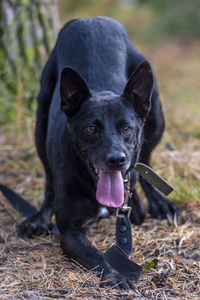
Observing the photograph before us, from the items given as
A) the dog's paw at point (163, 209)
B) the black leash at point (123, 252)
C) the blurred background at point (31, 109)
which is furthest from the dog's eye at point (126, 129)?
the blurred background at point (31, 109)

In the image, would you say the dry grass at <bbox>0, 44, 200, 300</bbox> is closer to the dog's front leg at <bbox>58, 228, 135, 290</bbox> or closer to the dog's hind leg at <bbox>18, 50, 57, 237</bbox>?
the dog's front leg at <bbox>58, 228, 135, 290</bbox>

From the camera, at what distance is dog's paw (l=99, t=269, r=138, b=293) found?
2.63 meters

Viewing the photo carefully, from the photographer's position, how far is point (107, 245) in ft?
10.9

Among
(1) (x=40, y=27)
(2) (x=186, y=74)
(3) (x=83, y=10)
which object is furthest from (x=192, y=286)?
(3) (x=83, y=10)

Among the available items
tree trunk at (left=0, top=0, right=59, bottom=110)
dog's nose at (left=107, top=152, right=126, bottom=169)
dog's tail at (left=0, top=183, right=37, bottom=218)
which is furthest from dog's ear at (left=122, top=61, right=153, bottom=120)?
tree trunk at (left=0, top=0, right=59, bottom=110)

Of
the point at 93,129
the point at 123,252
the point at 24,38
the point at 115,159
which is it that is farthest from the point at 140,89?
the point at 24,38

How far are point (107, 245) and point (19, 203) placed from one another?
932mm

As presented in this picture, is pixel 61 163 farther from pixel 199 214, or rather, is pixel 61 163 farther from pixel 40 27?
pixel 40 27

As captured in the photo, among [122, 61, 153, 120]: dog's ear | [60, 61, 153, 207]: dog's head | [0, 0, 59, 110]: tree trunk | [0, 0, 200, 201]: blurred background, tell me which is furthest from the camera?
[0, 0, 59, 110]: tree trunk

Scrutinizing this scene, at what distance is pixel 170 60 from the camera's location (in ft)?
38.7

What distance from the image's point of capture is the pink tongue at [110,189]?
9.32ft

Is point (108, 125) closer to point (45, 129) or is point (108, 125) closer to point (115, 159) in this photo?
point (115, 159)

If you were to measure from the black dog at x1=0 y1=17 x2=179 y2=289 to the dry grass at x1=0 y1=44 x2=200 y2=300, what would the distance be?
0.15 metres

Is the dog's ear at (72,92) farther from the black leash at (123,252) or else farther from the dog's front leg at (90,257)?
the dog's front leg at (90,257)
